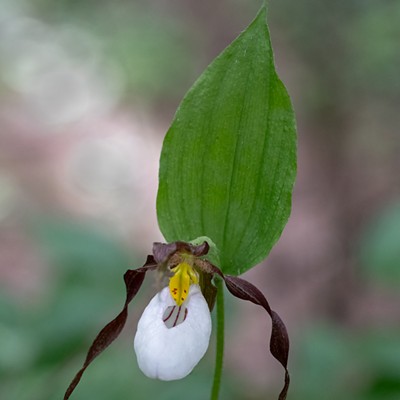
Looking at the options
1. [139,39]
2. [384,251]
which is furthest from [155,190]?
[384,251]

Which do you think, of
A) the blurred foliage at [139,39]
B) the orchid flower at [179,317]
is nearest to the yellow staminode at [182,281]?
the orchid flower at [179,317]

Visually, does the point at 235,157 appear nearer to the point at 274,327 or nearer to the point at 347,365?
the point at 274,327

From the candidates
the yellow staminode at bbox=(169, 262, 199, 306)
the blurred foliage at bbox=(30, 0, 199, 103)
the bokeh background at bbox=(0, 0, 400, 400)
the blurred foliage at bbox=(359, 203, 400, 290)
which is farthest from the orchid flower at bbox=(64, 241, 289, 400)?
the blurred foliage at bbox=(30, 0, 199, 103)

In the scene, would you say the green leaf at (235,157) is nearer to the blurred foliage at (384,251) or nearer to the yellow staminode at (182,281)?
the yellow staminode at (182,281)

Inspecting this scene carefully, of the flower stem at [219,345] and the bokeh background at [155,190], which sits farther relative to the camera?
the bokeh background at [155,190]

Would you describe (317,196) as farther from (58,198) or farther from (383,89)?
(58,198)

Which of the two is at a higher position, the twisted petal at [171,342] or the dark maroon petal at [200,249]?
the dark maroon petal at [200,249]
